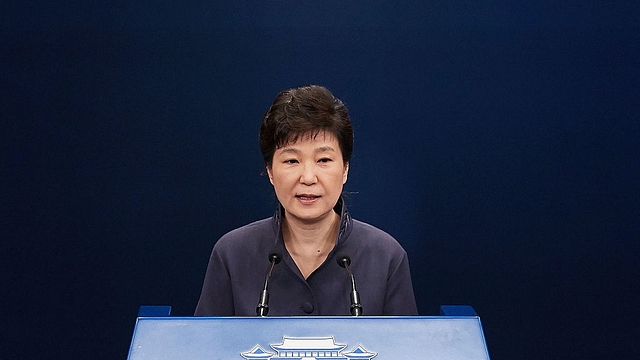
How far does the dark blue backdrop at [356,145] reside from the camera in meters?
2.10

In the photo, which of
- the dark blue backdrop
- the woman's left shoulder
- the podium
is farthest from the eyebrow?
the dark blue backdrop

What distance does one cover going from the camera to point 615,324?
2.31 m

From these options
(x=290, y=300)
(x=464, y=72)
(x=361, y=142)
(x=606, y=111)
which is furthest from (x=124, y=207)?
(x=606, y=111)

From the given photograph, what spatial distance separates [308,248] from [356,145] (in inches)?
29.4

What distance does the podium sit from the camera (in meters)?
0.85

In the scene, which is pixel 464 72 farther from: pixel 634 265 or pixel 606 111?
pixel 634 265

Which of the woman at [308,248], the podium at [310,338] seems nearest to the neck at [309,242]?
the woman at [308,248]

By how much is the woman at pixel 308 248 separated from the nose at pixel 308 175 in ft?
0.10

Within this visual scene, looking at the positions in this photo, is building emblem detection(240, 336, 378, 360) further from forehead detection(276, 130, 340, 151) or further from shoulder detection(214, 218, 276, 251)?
shoulder detection(214, 218, 276, 251)

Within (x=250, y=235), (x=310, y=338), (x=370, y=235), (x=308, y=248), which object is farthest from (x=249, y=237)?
(x=310, y=338)

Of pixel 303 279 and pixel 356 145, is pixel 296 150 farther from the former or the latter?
pixel 356 145

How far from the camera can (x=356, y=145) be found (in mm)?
2162

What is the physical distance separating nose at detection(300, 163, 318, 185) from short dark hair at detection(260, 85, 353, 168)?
0.07 meters

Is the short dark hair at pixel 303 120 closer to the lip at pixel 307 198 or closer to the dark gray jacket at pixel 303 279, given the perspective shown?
the lip at pixel 307 198
